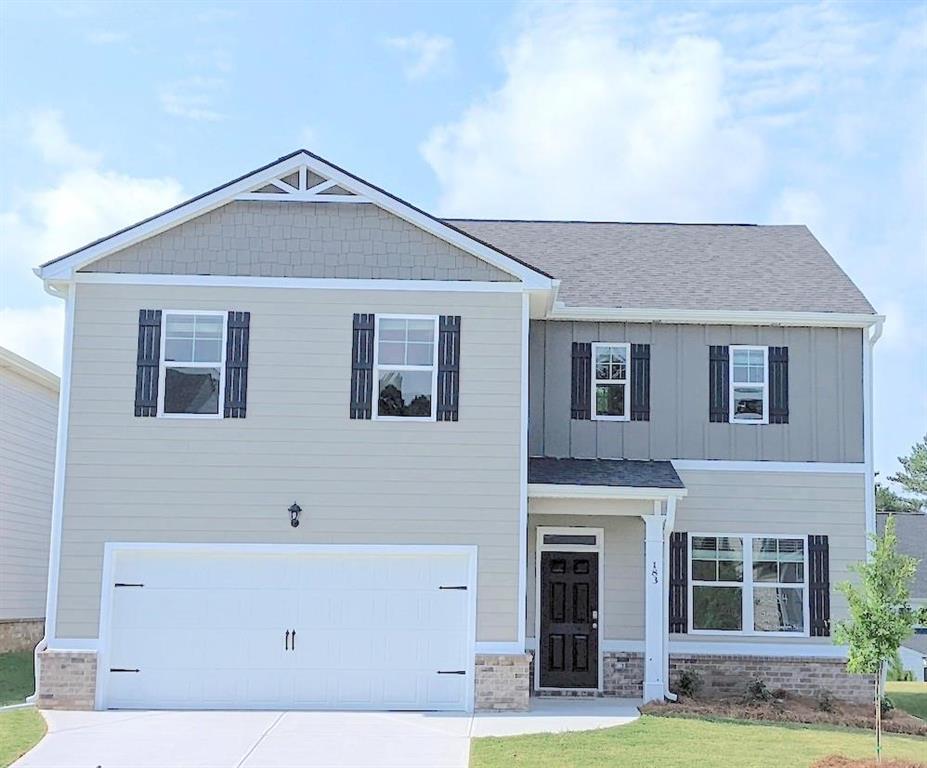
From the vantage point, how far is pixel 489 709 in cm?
1595

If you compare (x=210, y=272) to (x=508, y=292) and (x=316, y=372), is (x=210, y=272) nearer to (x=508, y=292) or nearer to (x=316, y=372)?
(x=316, y=372)

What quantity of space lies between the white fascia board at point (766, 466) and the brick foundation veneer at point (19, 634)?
1299 centimetres

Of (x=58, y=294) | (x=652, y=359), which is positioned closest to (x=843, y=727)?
(x=652, y=359)

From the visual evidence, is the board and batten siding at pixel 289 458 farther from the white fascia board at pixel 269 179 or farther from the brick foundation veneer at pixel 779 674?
the brick foundation veneer at pixel 779 674

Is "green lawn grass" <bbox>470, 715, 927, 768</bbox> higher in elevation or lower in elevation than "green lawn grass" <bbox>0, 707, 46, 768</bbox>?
higher

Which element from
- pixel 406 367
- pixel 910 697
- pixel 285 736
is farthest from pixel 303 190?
pixel 910 697

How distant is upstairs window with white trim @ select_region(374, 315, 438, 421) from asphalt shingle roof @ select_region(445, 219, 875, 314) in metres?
3.20

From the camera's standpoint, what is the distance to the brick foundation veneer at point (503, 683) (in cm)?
1595

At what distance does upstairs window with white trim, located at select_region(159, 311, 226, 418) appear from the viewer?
54.3 ft

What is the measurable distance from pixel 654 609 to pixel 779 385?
410cm

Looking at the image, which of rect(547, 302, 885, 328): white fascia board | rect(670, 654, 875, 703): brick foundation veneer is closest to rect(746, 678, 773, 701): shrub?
rect(670, 654, 875, 703): brick foundation veneer

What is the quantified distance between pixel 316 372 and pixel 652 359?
17.6ft

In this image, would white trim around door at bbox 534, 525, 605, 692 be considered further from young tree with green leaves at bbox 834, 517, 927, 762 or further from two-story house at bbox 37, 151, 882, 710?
young tree with green leaves at bbox 834, 517, 927, 762

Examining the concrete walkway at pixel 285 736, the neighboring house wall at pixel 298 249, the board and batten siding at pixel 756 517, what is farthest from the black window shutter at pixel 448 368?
the concrete walkway at pixel 285 736
